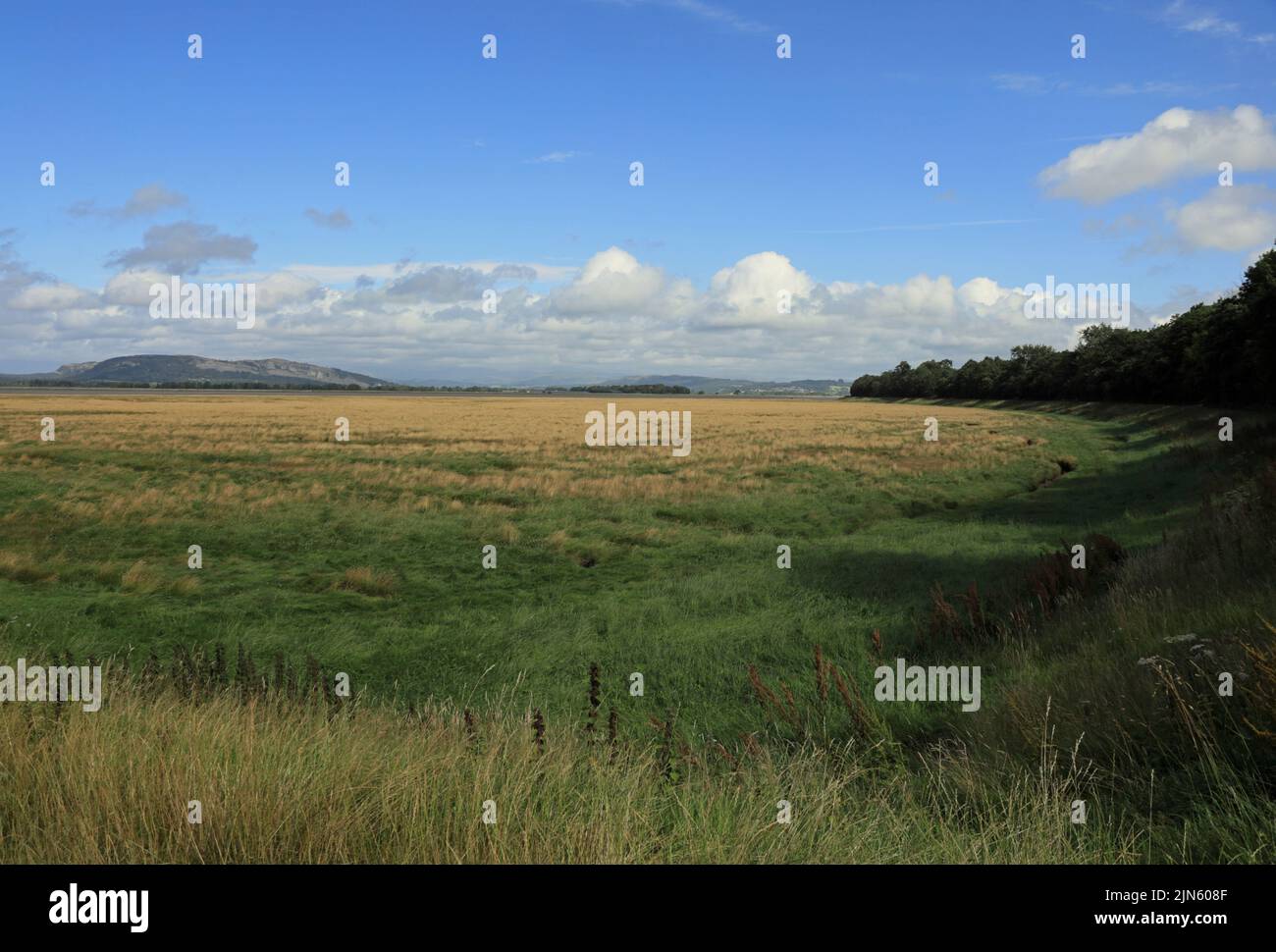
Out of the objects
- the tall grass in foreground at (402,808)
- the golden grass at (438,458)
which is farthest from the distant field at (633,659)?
the golden grass at (438,458)

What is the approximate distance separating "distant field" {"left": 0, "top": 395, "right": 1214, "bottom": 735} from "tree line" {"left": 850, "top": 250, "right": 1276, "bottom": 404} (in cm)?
901

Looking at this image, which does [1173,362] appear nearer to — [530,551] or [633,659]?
[530,551]

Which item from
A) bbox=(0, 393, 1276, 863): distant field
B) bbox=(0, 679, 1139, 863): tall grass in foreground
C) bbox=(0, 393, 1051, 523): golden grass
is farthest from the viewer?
bbox=(0, 393, 1051, 523): golden grass

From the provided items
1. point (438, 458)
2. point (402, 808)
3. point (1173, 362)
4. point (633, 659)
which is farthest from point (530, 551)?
point (1173, 362)

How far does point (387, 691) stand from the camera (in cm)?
1157

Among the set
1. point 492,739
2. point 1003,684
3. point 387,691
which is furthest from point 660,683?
point 492,739

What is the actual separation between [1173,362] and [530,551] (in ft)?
252

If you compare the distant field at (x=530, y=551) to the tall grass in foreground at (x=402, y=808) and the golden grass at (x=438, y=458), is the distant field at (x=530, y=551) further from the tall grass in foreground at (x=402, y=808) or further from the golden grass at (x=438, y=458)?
the tall grass in foreground at (x=402, y=808)

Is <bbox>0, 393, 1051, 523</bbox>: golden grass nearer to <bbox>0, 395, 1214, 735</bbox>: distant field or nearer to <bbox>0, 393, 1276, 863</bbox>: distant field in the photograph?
<bbox>0, 395, 1214, 735</bbox>: distant field

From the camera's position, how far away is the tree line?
44000mm

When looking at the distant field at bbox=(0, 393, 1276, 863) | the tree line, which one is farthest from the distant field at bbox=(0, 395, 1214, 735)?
the tree line

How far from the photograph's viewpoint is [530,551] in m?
21.6
